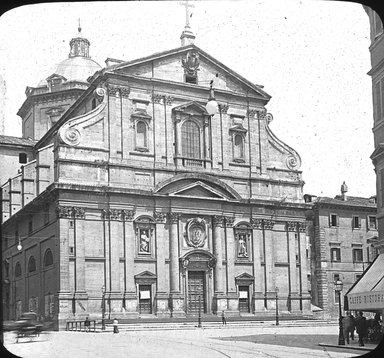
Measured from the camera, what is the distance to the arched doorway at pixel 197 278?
1642 inches

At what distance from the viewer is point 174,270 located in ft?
136

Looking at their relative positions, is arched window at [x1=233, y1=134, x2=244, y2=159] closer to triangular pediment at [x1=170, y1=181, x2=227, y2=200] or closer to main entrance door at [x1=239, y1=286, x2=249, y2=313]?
triangular pediment at [x1=170, y1=181, x2=227, y2=200]

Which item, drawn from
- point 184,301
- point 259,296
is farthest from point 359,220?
point 184,301

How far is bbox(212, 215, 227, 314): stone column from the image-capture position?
42.0m

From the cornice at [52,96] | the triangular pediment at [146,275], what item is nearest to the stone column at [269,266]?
the triangular pediment at [146,275]

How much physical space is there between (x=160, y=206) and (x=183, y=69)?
329 inches

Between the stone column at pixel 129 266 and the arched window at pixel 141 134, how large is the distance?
4.03m

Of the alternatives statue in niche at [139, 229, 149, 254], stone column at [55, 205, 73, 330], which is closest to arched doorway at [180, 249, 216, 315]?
statue in niche at [139, 229, 149, 254]

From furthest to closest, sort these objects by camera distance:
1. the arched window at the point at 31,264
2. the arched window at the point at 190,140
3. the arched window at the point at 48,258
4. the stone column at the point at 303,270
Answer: the stone column at the point at 303,270 < the arched window at the point at 190,140 < the arched window at the point at 31,264 < the arched window at the point at 48,258

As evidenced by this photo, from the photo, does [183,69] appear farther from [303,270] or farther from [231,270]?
[303,270]

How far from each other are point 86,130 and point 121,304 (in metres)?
9.69

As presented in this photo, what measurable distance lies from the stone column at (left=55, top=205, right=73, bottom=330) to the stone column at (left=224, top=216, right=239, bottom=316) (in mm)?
9556

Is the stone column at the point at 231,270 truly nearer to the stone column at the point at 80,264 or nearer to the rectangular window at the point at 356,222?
the stone column at the point at 80,264

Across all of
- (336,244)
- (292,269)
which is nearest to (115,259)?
(292,269)
